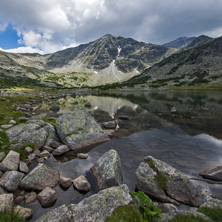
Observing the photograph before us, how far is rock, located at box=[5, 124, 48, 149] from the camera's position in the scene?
1636 centimetres

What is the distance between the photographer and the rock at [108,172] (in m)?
10.4

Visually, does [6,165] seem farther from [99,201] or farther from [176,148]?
[176,148]

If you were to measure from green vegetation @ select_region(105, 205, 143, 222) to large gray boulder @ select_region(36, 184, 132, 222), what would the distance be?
1.05 feet

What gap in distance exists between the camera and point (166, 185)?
32.9 feet

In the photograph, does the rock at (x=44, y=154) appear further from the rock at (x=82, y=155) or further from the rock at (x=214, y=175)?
the rock at (x=214, y=175)

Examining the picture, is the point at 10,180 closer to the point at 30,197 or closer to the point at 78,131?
the point at 30,197

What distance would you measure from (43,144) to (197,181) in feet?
56.5

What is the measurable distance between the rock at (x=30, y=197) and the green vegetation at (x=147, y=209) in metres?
7.03

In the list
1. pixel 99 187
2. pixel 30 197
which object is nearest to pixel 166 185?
pixel 99 187

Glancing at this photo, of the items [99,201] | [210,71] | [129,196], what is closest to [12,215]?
[99,201]

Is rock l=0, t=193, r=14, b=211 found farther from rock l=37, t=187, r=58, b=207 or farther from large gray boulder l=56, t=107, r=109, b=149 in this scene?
large gray boulder l=56, t=107, r=109, b=149

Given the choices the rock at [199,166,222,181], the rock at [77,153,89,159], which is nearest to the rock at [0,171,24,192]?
the rock at [77,153,89,159]

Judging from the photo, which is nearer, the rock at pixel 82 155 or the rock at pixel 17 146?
the rock at pixel 17 146

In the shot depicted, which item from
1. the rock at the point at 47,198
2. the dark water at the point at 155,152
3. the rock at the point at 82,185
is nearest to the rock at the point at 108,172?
the dark water at the point at 155,152
